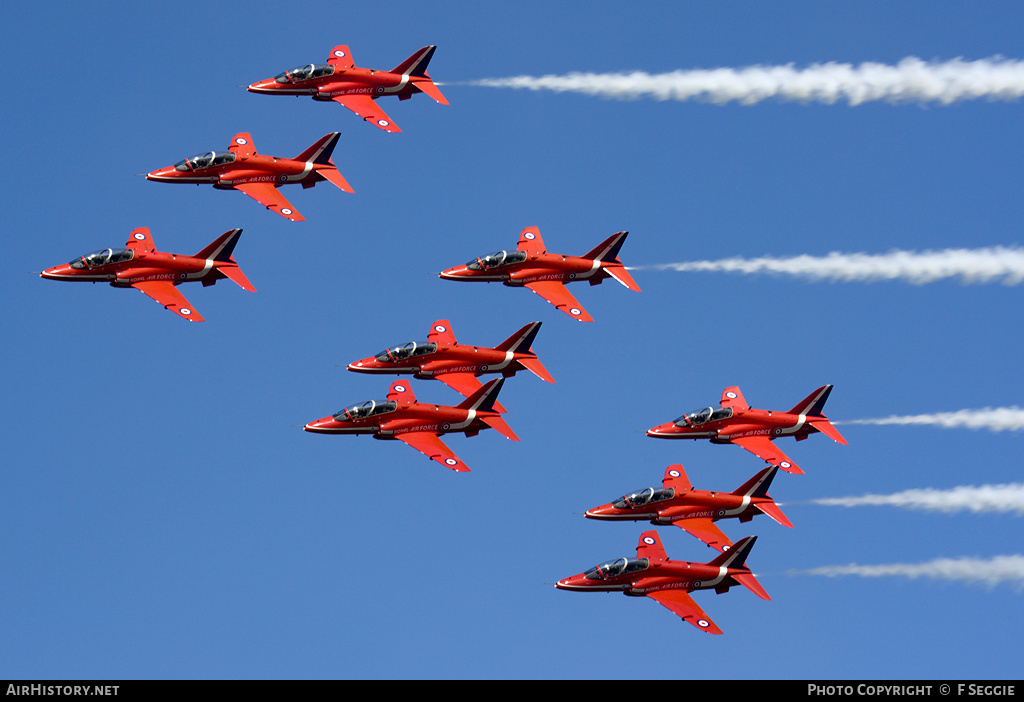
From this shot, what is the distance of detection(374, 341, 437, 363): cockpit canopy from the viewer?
10750cm

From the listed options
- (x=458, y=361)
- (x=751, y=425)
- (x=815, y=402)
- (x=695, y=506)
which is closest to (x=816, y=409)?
(x=815, y=402)

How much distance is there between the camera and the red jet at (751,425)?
108312mm

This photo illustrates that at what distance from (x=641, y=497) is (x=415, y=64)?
3273 centimetres

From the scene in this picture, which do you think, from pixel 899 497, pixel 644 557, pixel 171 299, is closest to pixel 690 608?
pixel 644 557

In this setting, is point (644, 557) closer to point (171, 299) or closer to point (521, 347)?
point (521, 347)

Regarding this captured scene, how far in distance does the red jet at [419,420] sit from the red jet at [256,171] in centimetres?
1420

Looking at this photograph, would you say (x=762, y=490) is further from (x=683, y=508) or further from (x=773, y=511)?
(x=683, y=508)

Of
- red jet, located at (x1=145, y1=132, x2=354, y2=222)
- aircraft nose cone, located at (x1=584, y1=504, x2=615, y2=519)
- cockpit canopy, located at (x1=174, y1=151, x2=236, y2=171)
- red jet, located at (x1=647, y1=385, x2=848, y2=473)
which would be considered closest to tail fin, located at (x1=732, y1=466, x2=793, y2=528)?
red jet, located at (x1=647, y1=385, x2=848, y2=473)

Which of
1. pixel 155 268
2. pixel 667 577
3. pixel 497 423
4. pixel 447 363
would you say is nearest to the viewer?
pixel 667 577

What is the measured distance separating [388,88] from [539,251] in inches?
589

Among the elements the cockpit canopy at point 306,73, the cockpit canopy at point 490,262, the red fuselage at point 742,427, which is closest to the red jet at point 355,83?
the cockpit canopy at point 306,73

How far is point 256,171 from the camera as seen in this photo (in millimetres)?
109938

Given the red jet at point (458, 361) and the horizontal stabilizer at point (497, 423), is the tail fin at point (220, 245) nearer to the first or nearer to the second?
the red jet at point (458, 361)

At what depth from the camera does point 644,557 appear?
3957 inches
